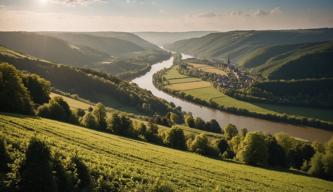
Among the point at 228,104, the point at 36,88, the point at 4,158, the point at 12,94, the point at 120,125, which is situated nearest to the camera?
the point at 4,158

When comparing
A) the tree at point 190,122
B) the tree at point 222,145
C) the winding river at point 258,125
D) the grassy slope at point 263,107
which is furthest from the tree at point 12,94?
the grassy slope at point 263,107

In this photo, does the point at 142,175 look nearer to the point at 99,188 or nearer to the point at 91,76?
the point at 99,188

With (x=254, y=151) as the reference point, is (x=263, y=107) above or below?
above

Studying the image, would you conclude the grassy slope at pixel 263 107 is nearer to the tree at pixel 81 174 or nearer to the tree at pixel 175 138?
the tree at pixel 175 138

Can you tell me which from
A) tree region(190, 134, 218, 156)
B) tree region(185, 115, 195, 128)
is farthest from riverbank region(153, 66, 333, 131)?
tree region(190, 134, 218, 156)

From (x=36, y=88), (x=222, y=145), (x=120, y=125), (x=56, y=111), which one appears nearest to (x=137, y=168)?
(x=56, y=111)

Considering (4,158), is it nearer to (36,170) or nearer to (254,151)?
(36,170)

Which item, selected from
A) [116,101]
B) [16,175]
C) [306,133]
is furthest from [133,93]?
[16,175]
